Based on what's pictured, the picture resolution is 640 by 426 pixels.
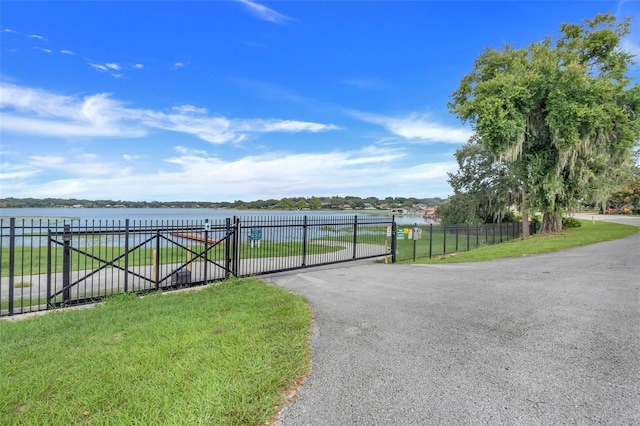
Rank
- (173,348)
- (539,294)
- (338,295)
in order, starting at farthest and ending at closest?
(338,295) < (539,294) < (173,348)

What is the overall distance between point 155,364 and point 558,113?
2049cm

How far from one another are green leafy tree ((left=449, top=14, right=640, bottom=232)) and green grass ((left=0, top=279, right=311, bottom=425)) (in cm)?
1732

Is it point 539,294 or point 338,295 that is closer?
point 539,294

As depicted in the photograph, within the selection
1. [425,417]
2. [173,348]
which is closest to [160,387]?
[173,348]

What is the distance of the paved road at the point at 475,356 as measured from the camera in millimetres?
2711

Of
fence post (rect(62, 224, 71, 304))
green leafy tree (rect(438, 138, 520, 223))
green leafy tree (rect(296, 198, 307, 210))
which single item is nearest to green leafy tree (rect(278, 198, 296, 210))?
green leafy tree (rect(296, 198, 307, 210))

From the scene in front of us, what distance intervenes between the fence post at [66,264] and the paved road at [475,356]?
467 centimetres

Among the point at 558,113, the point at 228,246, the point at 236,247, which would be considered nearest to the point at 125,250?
the point at 228,246

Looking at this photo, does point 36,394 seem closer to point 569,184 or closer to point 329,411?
point 329,411

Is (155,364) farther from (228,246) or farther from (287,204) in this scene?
(287,204)

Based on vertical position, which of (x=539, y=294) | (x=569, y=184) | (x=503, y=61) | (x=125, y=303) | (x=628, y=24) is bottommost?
(x=125, y=303)

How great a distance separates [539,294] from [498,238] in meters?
15.9

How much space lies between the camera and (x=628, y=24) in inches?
787

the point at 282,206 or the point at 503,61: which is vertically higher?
the point at 503,61
